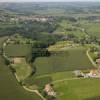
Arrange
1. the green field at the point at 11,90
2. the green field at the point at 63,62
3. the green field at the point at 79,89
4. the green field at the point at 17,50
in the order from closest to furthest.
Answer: the green field at the point at 79,89 < the green field at the point at 11,90 < the green field at the point at 63,62 < the green field at the point at 17,50

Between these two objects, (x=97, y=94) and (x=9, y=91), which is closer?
(x=97, y=94)

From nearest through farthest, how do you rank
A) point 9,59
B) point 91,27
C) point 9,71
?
point 9,71, point 9,59, point 91,27

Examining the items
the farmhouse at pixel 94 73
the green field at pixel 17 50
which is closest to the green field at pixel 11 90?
the farmhouse at pixel 94 73

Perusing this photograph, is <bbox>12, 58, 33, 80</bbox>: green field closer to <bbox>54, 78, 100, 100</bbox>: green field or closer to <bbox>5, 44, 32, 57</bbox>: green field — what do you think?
<bbox>5, 44, 32, 57</bbox>: green field

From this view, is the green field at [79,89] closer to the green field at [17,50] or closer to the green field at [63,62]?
the green field at [63,62]

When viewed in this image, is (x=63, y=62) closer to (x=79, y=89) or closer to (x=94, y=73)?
(x=94, y=73)

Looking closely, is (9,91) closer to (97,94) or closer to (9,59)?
(97,94)

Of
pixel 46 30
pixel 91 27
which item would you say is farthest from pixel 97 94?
pixel 91 27
